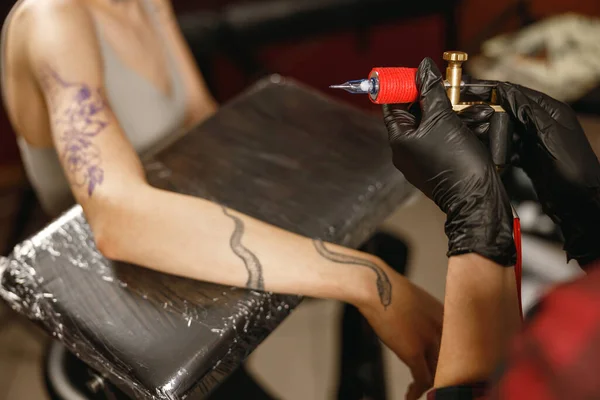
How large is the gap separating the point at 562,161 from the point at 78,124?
0.77 meters

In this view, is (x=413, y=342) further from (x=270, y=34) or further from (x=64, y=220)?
(x=270, y=34)

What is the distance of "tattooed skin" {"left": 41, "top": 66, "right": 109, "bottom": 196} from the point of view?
0.84 meters

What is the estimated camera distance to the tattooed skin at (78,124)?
0.84 metres

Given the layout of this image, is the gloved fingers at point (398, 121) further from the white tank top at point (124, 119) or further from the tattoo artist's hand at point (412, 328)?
the white tank top at point (124, 119)

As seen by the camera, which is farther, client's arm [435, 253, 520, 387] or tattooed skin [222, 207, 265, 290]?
tattooed skin [222, 207, 265, 290]

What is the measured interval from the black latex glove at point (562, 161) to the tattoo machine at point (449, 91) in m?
0.02

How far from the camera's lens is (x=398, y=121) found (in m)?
0.72

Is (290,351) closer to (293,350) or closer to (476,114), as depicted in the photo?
(293,350)

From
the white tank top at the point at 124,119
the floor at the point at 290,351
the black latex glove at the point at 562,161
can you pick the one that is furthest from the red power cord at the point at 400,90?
the floor at the point at 290,351

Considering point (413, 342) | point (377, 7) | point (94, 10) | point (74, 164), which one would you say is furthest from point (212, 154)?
point (377, 7)

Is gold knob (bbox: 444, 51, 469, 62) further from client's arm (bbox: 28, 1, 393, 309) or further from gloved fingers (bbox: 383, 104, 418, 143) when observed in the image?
client's arm (bbox: 28, 1, 393, 309)

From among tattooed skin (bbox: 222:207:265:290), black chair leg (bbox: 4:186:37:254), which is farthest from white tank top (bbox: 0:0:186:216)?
black chair leg (bbox: 4:186:37:254)

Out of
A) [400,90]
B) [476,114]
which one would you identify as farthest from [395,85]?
[476,114]

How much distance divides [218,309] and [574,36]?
1.67 meters
